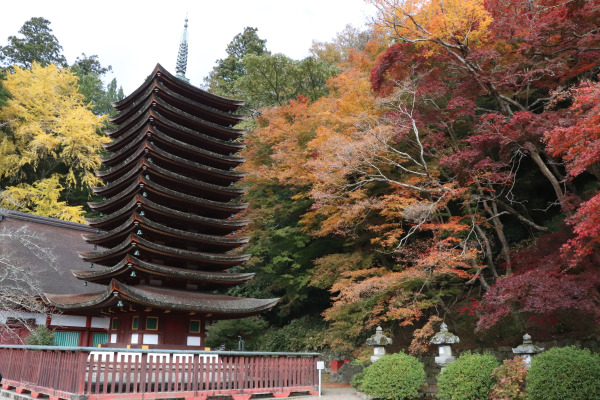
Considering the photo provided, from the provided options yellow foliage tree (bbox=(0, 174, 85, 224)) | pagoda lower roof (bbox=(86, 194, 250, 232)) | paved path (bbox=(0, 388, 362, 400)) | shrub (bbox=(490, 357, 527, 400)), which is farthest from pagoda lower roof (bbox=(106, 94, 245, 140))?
shrub (bbox=(490, 357, 527, 400))

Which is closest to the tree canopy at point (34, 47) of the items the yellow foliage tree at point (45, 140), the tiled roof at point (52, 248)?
the yellow foliage tree at point (45, 140)

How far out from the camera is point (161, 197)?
14.6m

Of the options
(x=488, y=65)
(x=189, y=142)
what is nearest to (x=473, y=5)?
(x=488, y=65)

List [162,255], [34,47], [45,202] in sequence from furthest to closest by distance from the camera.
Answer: [34,47], [45,202], [162,255]

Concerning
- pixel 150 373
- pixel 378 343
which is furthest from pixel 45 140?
pixel 378 343

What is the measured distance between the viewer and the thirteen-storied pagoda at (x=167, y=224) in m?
12.9

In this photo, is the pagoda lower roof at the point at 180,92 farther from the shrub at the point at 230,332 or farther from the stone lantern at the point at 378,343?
the stone lantern at the point at 378,343

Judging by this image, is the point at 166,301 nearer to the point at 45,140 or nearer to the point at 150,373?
the point at 150,373

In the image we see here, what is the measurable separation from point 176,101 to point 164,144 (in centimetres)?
205

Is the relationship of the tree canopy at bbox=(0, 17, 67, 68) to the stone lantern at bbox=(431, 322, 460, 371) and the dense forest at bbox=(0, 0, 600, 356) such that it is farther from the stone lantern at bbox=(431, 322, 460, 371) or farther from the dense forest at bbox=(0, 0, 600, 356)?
the stone lantern at bbox=(431, 322, 460, 371)

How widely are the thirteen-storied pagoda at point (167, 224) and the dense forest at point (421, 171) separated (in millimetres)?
3162

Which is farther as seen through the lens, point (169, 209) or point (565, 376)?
point (169, 209)

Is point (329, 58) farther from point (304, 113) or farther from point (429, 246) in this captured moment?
point (429, 246)

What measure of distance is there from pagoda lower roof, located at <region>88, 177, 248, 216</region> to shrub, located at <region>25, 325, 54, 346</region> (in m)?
4.52
